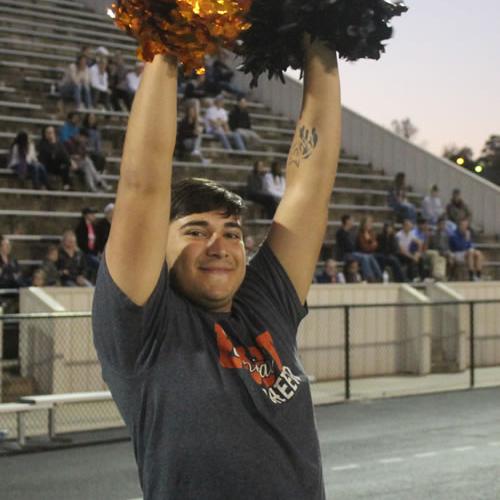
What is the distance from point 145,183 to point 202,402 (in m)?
0.45

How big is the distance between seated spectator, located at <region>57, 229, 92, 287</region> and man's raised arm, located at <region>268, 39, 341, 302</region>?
10848mm

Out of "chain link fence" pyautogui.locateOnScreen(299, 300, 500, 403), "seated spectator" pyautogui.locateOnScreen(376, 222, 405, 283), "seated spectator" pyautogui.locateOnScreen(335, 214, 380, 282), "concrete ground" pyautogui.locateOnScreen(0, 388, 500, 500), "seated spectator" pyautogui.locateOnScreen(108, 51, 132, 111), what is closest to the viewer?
"concrete ground" pyautogui.locateOnScreen(0, 388, 500, 500)

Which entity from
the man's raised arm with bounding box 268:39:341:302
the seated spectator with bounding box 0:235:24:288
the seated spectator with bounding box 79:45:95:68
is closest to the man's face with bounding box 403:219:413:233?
the seated spectator with bounding box 79:45:95:68

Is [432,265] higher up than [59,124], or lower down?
lower down

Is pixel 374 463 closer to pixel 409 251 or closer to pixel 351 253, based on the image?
pixel 351 253

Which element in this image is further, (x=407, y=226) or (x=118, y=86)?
(x=118, y=86)

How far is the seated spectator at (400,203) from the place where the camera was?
65.9ft

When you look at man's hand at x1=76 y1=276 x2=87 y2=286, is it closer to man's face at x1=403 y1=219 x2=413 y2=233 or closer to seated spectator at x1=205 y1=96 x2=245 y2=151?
man's face at x1=403 y1=219 x2=413 y2=233

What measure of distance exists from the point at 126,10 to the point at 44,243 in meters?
13.5

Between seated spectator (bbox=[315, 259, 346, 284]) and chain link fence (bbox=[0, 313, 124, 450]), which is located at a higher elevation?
seated spectator (bbox=[315, 259, 346, 284])

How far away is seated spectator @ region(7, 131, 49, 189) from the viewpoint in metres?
16.0

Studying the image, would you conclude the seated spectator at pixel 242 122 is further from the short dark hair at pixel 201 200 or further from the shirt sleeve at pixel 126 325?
the shirt sleeve at pixel 126 325

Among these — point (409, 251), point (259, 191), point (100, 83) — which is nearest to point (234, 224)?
point (259, 191)

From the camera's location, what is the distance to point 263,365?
2.36 metres
